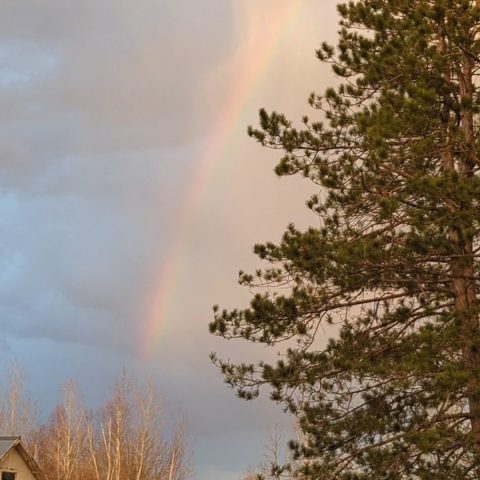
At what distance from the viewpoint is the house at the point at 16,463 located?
38.2 m

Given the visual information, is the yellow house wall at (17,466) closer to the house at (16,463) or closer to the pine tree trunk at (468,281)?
the house at (16,463)

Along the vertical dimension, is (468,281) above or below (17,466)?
below

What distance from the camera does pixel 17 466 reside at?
128 ft

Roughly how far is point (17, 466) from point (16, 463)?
15cm

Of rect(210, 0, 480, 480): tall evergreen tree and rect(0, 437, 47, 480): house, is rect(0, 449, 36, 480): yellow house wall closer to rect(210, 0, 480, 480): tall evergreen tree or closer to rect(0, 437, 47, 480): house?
rect(0, 437, 47, 480): house

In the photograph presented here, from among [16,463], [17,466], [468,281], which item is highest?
[16,463]

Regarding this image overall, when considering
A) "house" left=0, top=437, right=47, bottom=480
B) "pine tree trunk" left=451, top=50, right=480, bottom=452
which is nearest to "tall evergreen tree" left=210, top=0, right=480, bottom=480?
"pine tree trunk" left=451, top=50, right=480, bottom=452

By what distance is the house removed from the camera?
125 ft

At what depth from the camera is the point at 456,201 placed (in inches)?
511

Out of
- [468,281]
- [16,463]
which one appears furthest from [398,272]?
[16,463]

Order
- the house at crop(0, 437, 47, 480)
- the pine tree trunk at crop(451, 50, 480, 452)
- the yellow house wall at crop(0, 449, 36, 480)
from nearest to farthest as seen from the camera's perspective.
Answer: the pine tree trunk at crop(451, 50, 480, 452) < the house at crop(0, 437, 47, 480) < the yellow house wall at crop(0, 449, 36, 480)

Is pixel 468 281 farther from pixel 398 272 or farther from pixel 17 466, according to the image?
pixel 17 466

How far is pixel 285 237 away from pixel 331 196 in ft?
5.63

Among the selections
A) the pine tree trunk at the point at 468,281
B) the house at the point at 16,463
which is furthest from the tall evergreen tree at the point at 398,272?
the house at the point at 16,463
